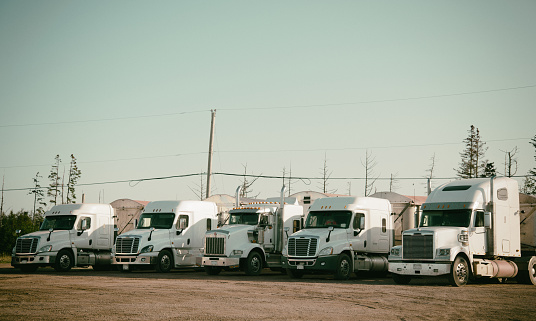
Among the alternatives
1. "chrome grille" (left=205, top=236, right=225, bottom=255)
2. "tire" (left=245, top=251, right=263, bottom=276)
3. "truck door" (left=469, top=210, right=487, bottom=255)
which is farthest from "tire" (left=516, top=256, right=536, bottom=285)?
"chrome grille" (left=205, top=236, right=225, bottom=255)

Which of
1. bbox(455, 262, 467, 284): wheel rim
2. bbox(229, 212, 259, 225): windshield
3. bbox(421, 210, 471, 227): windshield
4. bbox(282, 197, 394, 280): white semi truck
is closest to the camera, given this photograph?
bbox(455, 262, 467, 284): wheel rim

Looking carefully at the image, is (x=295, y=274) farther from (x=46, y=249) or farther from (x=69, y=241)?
(x=46, y=249)

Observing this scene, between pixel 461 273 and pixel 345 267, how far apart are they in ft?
14.6

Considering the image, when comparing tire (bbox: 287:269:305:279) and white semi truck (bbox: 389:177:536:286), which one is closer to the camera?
white semi truck (bbox: 389:177:536:286)

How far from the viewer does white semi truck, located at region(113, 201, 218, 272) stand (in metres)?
26.3

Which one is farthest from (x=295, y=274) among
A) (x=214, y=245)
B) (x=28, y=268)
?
(x=28, y=268)

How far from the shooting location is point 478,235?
2094 cm

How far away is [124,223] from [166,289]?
1755 centimetres

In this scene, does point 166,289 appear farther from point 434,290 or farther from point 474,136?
point 474,136

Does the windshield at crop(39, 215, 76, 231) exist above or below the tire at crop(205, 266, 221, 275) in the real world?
above

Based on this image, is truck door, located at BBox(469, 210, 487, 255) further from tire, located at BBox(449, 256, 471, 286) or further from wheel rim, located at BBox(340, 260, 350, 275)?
wheel rim, located at BBox(340, 260, 350, 275)

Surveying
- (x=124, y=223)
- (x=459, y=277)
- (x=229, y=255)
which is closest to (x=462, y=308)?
(x=459, y=277)

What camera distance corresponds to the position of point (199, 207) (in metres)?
28.2

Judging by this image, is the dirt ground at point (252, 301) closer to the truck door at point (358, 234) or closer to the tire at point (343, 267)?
the tire at point (343, 267)
